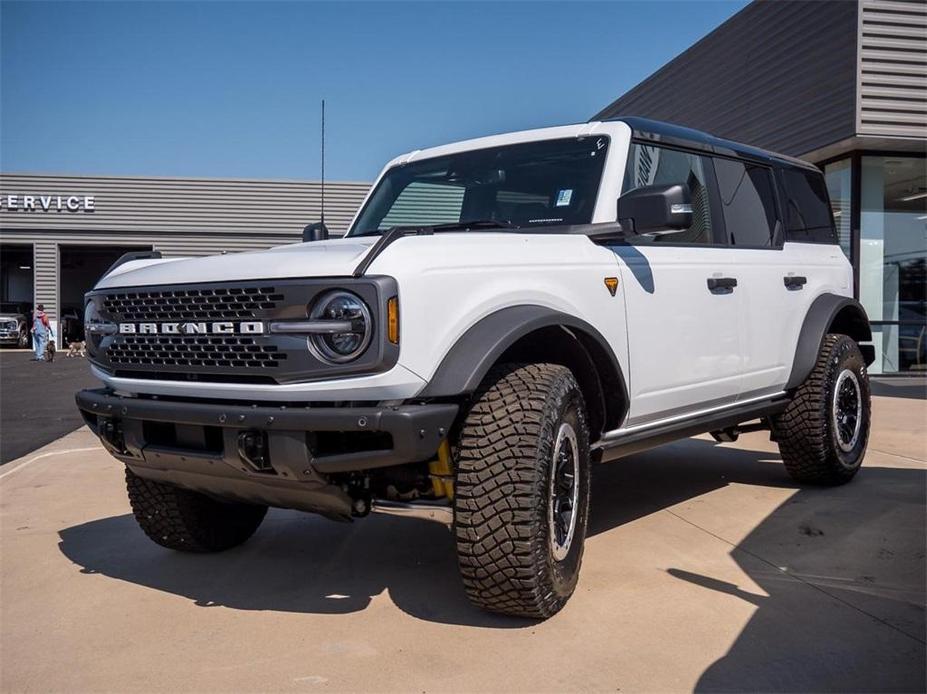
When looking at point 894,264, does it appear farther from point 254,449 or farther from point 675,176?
point 254,449

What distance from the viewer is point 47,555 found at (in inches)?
171

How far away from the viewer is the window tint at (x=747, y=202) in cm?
489

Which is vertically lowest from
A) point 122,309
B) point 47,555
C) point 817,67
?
point 47,555

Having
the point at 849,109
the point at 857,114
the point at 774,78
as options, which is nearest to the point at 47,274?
the point at 774,78

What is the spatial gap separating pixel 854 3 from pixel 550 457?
460 inches

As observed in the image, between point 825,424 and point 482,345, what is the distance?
3175 mm

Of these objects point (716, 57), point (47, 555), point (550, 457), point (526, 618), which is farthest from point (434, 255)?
point (716, 57)

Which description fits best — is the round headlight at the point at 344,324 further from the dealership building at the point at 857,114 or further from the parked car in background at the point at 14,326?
the parked car in background at the point at 14,326

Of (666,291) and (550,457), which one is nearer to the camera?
(550,457)

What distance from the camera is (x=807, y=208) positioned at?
5.90m

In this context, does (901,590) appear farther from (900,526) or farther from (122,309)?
(122,309)

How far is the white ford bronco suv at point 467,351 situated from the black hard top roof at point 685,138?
0.02 m

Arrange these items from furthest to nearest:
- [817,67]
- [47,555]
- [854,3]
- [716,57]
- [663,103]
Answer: [663,103], [716,57], [817,67], [854,3], [47,555]

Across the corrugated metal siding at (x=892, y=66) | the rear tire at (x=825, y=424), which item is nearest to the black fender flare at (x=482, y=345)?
the rear tire at (x=825, y=424)
